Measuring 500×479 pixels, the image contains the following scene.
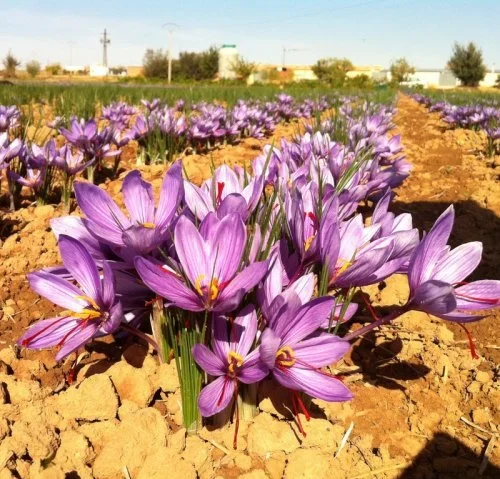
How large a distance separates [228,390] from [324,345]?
7.6 inches

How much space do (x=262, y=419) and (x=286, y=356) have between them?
0.23m

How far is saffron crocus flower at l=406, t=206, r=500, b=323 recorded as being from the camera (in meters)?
0.96

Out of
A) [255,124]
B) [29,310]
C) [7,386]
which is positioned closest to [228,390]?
[7,386]

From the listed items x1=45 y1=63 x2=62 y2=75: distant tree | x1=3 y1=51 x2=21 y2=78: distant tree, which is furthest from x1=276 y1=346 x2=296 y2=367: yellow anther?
x1=45 y1=63 x2=62 y2=75: distant tree

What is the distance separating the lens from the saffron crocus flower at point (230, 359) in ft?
3.23

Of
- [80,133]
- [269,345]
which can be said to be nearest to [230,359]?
[269,345]

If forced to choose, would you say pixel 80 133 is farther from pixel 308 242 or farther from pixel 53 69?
pixel 53 69

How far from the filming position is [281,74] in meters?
55.5

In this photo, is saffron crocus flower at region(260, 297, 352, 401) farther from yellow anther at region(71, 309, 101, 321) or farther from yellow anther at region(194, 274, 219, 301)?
yellow anther at region(71, 309, 101, 321)

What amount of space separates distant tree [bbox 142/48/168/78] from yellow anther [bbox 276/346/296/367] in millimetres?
56092

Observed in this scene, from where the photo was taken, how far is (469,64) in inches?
2030

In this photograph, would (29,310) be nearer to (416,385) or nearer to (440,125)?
(416,385)

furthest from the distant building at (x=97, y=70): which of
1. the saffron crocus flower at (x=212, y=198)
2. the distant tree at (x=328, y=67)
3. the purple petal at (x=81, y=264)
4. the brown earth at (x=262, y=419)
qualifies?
the purple petal at (x=81, y=264)

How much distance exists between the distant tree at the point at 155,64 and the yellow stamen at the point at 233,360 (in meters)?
56.1
